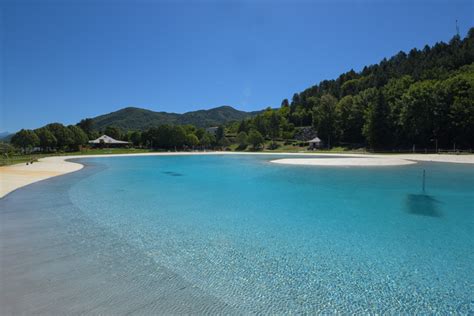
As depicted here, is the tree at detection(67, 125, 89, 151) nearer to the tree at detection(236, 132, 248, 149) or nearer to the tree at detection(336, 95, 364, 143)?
the tree at detection(236, 132, 248, 149)

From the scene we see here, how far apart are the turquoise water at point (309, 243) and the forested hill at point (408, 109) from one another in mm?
39121

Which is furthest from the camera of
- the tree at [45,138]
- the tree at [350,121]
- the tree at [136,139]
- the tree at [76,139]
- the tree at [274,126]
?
the tree at [136,139]

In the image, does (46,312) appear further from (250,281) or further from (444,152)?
(444,152)

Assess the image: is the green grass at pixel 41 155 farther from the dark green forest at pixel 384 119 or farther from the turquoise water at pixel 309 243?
the turquoise water at pixel 309 243

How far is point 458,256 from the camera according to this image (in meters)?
6.13

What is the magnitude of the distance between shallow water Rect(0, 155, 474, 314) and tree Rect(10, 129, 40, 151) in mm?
55903

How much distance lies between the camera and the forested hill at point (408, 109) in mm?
45625

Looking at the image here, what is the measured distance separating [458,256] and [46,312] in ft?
25.6

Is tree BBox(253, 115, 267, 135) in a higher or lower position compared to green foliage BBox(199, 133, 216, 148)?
higher

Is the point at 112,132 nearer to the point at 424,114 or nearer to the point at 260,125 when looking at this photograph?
the point at 260,125

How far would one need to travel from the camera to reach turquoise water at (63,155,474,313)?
4523 millimetres

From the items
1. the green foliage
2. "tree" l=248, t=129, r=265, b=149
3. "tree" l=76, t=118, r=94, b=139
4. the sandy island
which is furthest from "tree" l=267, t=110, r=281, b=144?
"tree" l=76, t=118, r=94, b=139

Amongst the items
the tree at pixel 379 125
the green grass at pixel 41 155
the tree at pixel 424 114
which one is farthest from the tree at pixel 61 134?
the tree at pixel 424 114

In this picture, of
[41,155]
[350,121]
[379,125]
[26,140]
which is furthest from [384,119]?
[26,140]
